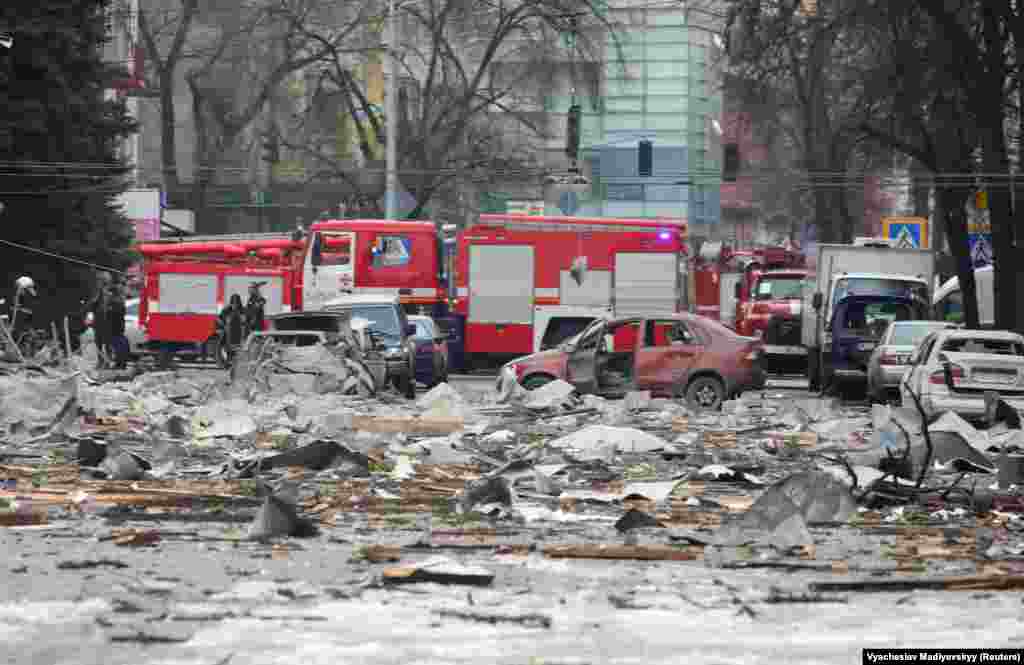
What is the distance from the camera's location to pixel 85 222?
4269 cm

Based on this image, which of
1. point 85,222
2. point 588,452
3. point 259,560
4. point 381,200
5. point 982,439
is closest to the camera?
point 259,560

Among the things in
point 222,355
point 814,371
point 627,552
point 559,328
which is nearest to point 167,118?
point 222,355

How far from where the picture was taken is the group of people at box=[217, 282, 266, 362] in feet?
123

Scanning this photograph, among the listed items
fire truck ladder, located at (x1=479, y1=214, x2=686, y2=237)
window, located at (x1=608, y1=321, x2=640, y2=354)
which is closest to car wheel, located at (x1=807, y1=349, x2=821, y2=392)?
fire truck ladder, located at (x1=479, y1=214, x2=686, y2=237)

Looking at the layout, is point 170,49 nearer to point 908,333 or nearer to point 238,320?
point 238,320

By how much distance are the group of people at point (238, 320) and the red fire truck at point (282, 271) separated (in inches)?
87.1

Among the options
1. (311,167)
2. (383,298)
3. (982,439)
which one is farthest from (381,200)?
(982,439)

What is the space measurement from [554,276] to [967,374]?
16.8 m

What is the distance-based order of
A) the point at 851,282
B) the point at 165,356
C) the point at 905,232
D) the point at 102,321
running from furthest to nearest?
the point at 165,356
the point at 905,232
the point at 102,321
the point at 851,282

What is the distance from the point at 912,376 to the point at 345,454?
12.1 metres

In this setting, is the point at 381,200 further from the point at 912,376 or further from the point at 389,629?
the point at 389,629

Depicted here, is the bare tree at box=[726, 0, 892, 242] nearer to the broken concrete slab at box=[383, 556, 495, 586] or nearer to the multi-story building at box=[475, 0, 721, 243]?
the broken concrete slab at box=[383, 556, 495, 586]

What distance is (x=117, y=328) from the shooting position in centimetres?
3797

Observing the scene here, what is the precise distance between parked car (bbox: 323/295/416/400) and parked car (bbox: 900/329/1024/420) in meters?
8.29
